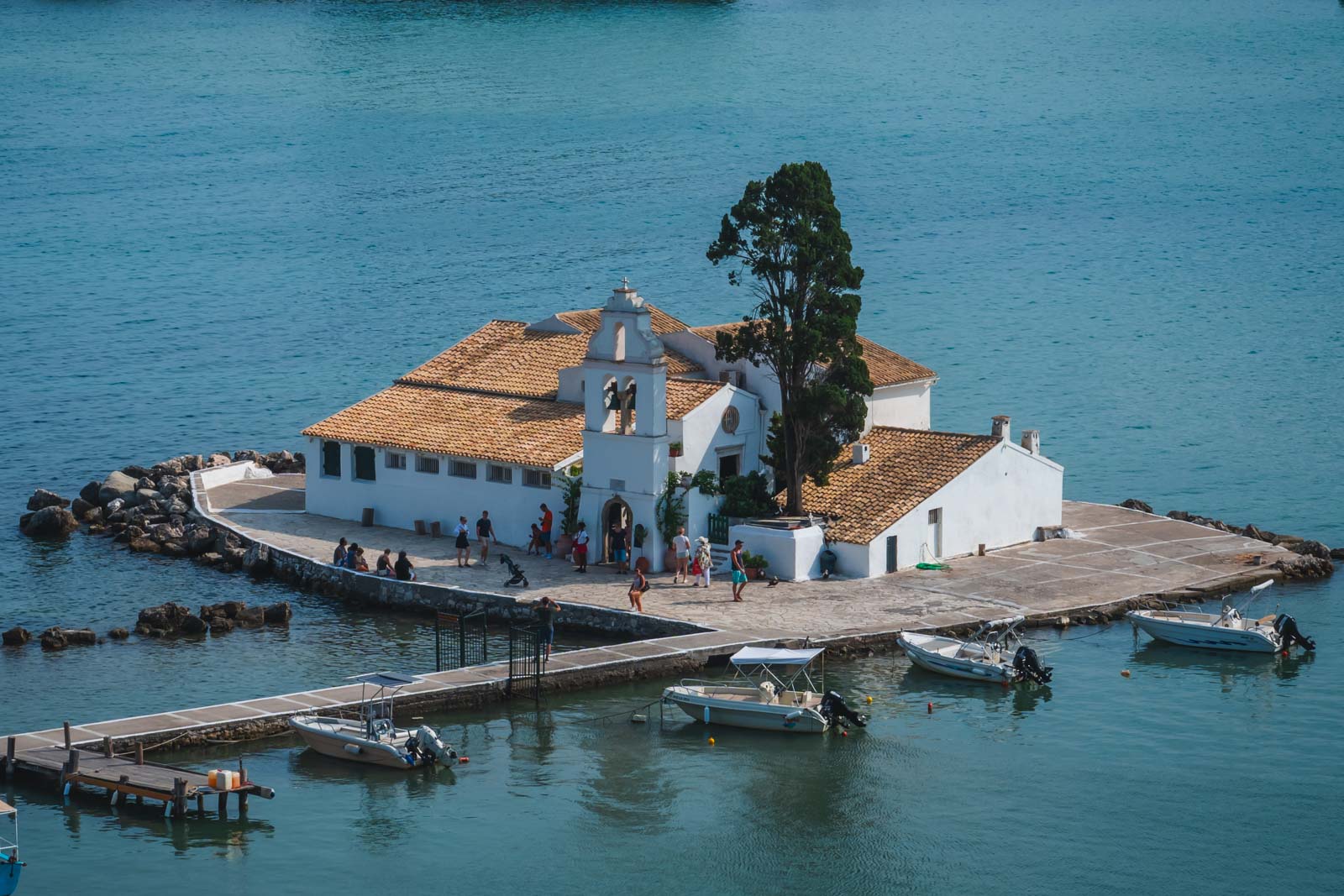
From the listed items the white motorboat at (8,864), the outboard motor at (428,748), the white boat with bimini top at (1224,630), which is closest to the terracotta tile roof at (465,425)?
the outboard motor at (428,748)

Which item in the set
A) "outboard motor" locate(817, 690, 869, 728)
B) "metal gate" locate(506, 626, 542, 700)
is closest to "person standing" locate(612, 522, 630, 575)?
"metal gate" locate(506, 626, 542, 700)

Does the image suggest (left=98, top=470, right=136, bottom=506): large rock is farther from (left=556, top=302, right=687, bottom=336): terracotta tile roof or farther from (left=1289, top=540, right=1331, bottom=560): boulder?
(left=1289, top=540, right=1331, bottom=560): boulder

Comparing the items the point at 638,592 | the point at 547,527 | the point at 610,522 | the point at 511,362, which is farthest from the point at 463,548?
the point at 511,362

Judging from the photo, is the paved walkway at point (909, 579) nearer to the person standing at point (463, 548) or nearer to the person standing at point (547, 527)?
the person standing at point (463, 548)

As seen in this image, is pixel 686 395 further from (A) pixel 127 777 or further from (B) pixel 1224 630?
(A) pixel 127 777

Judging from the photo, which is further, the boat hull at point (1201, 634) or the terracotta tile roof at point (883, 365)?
the terracotta tile roof at point (883, 365)
